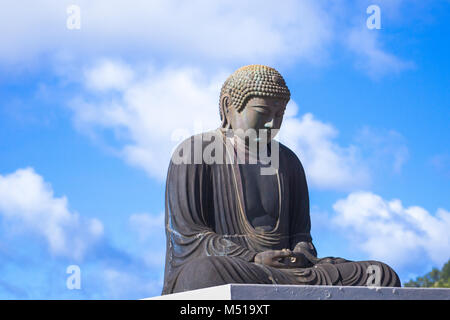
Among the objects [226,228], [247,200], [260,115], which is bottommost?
[226,228]

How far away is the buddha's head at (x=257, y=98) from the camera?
341 inches

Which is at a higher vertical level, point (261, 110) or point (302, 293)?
point (261, 110)

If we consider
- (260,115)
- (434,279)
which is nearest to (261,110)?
(260,115)

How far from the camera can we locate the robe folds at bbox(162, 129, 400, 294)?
7648 mm

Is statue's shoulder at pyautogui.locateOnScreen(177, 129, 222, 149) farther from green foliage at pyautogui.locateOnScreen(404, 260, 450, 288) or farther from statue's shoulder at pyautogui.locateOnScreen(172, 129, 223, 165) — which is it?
green foliage at pyautogui.locateOnScreen(404, 260, 450, 288)

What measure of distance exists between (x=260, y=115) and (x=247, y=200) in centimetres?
89

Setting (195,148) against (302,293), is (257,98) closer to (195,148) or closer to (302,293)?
(195,148)

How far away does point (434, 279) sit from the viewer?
32250mm

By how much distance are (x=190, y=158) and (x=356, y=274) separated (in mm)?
2033

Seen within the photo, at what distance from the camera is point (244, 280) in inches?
291

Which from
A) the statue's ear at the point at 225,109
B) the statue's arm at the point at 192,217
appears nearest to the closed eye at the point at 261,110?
the statue's ear at the point at 225,109
